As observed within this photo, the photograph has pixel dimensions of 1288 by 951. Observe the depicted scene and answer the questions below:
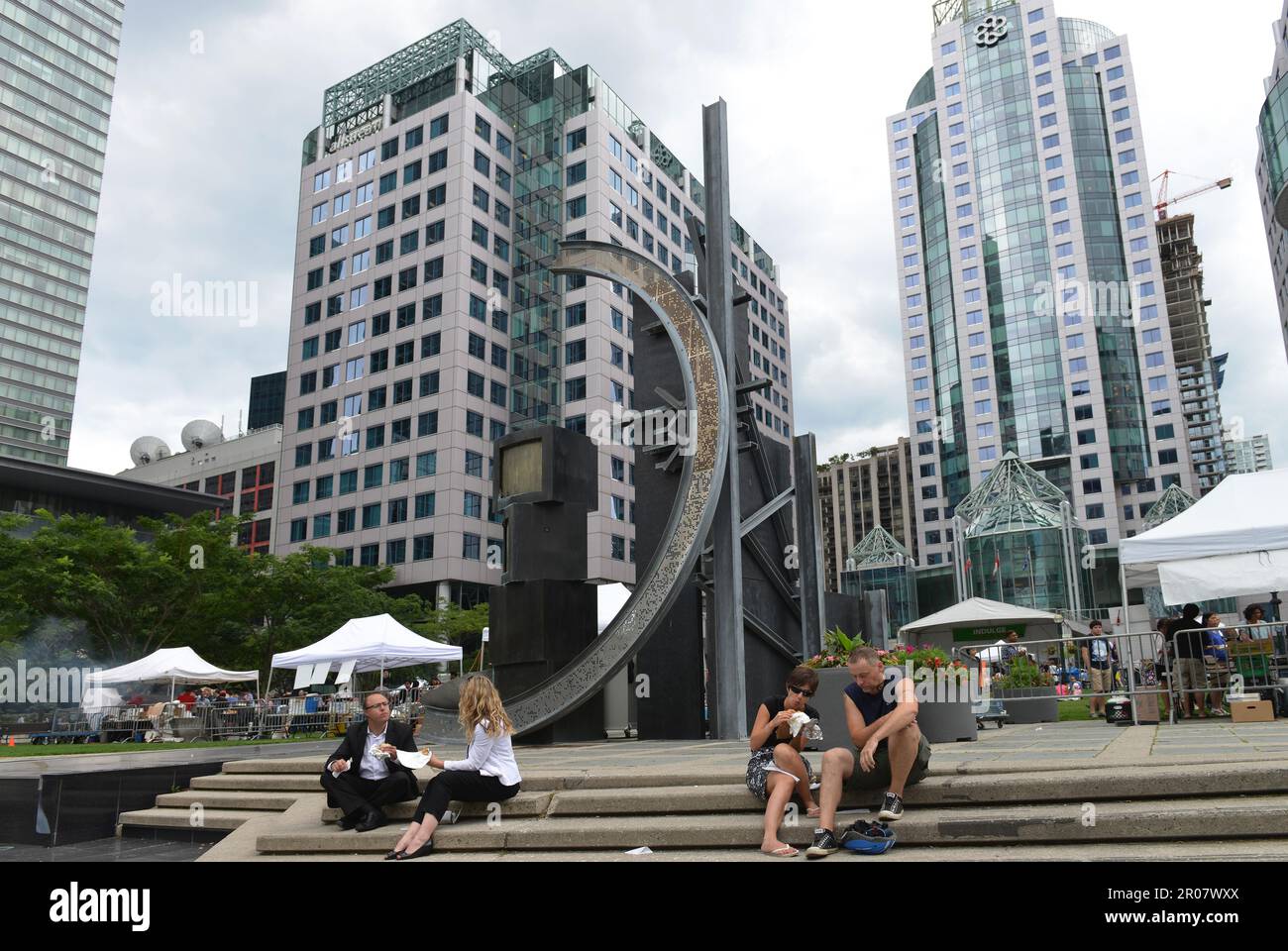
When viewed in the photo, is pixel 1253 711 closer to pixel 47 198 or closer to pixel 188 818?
pixel 188 818

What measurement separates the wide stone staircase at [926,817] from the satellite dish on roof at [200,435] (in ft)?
328

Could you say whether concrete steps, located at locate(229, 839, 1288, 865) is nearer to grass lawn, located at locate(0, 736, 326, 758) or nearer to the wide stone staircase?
the wide stone staircase

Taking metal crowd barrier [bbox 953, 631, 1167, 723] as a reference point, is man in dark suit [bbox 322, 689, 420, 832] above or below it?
below

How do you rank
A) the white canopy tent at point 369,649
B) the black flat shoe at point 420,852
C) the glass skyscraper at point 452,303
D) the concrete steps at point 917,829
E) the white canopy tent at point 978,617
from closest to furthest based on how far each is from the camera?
the concrete steps at point 917,829, the black flat shoe at point 420,852, the white canopy tent at point 978,617, the white canopy tent at point 369,649, the glass skyscraper at point 452,303

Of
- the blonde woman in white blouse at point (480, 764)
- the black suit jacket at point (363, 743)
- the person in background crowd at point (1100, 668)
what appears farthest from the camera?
the person in background crowd at point (1100, 668)

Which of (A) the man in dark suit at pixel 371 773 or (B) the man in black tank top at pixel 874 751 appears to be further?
(A) the man in dark suit at pixel 371 773

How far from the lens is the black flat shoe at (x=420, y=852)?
299 inches

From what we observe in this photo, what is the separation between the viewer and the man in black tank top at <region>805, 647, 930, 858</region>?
21.9ft

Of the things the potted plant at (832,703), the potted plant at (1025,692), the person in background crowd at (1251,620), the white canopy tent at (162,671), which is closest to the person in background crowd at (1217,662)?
the person in background crowd at (1251,620)

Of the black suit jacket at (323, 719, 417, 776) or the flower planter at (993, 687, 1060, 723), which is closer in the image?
the black suit jacket at (323, 719, 417, 776)

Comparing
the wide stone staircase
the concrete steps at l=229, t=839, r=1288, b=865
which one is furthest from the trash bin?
the concrete steps at l=229, t=839, r=1288, b=865

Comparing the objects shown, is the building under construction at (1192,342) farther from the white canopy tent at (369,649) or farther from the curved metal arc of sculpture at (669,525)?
the curved metal arc of sculpture at (669,525)

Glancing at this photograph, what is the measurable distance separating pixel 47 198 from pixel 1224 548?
122 meters

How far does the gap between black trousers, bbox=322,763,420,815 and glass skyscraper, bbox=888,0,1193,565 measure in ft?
299
